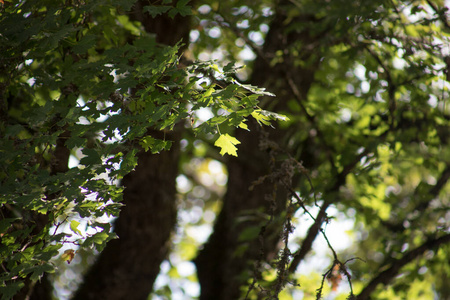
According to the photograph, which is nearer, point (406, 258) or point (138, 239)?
point (406, 258)

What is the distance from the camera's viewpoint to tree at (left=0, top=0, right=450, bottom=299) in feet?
7.26

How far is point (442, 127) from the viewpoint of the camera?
4.41 m

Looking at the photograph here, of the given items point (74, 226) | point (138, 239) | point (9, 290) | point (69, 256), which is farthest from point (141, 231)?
point (9, 290)

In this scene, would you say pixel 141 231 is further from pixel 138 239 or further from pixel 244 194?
pixel 244 194

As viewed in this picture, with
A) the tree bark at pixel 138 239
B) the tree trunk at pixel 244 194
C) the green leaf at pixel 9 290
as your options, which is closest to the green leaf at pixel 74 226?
the green leaf at pixel 9 290

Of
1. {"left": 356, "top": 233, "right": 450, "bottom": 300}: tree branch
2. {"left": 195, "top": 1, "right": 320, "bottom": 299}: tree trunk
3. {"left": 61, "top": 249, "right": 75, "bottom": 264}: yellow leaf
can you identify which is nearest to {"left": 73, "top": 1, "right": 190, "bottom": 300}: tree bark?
{"left": 195, "top": 1, "right": 320, "bottom": 299}: tree trunk

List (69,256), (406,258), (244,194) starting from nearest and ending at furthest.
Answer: (69,256)
(406,258)
(244,194)

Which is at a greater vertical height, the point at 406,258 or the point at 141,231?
the point at 406,258

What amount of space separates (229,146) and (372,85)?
242 cm

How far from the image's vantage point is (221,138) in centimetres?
220

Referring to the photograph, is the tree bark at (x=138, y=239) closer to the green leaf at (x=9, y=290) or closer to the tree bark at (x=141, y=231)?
the tree bark at (x=141, y=231)

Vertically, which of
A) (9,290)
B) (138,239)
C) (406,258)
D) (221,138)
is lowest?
(138,239)

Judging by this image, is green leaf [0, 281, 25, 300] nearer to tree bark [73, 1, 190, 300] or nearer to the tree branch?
tree bark [73, 1, 190, 300]

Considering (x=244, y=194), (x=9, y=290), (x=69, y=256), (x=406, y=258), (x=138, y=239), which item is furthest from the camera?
(x=244, y=194)
